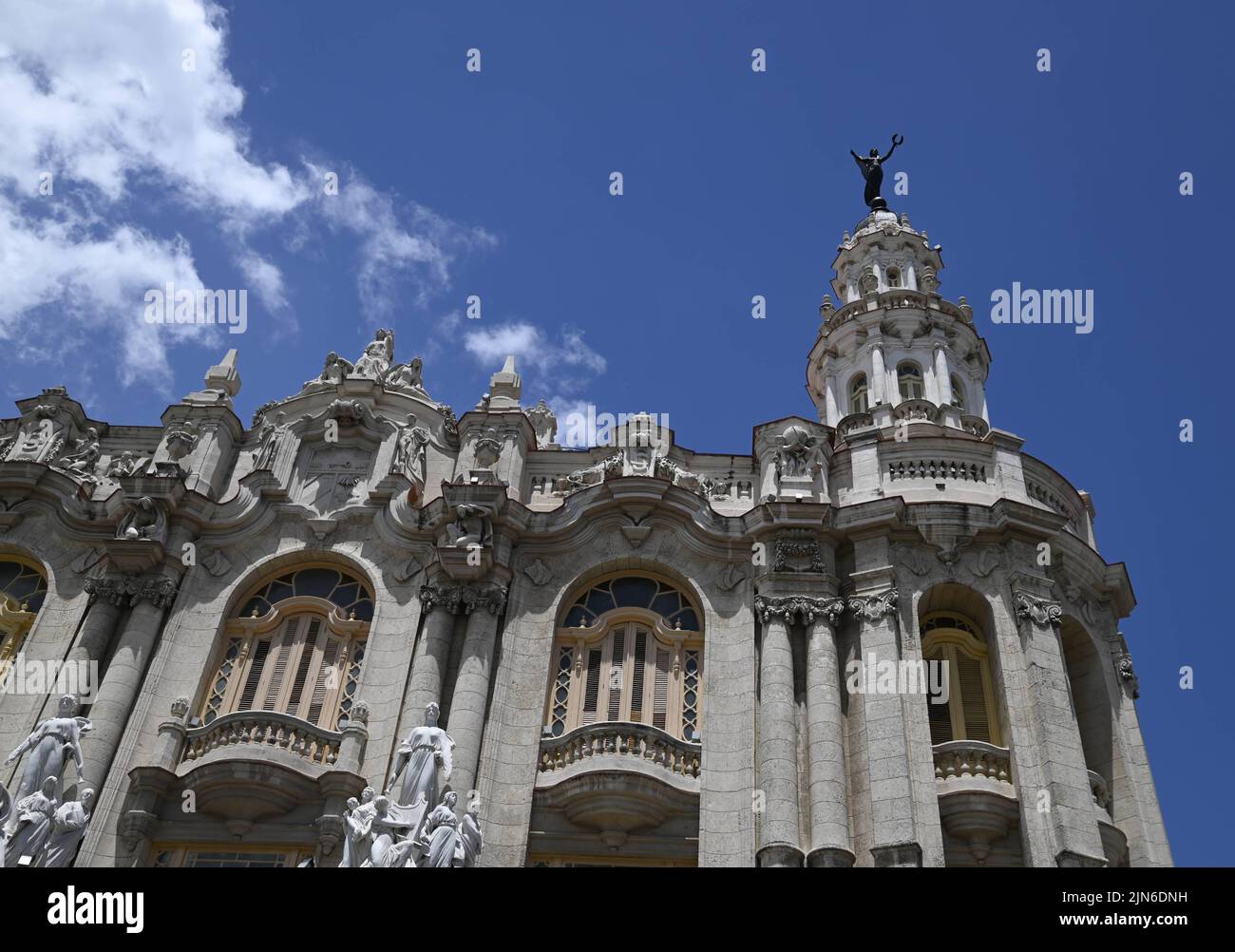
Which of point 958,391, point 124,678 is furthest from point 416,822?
point 958,391

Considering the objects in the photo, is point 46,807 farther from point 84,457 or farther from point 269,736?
point 84,457

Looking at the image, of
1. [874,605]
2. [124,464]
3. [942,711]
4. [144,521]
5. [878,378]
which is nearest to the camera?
[942,711]

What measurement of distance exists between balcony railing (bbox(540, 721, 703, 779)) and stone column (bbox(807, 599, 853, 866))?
80.5 inches

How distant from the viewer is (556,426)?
98.9ft

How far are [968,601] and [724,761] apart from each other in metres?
5.60

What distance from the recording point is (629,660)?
21.6 meters

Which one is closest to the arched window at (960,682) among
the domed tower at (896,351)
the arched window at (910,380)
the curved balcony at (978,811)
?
the curved balcony at (978,811)

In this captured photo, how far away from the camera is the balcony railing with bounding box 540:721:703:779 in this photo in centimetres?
1964

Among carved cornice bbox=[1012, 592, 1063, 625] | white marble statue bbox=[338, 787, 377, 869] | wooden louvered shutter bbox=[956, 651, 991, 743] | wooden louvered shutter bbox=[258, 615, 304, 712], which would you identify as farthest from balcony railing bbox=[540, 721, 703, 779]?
carved cornice bbox=[1012, 592, 1063, 625]

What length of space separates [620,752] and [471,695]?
2.76 meters

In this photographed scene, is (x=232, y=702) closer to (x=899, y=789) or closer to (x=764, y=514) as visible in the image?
(x=764, y=514)

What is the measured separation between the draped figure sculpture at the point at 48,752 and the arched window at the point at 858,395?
67.4ft

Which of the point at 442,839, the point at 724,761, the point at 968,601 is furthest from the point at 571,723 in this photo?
the point at 968,601

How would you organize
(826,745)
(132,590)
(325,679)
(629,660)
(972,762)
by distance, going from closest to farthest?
(826,745) < (972,762) < (629,660) < (325,679) < (132,590)
